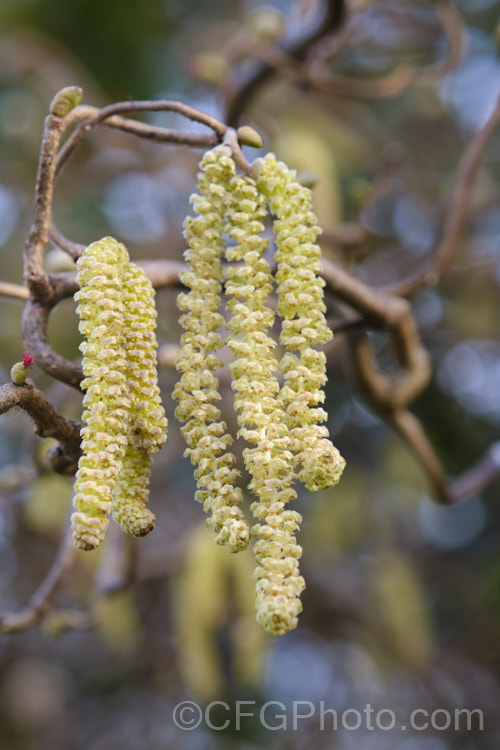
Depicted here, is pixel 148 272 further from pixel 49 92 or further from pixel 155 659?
pixel 155 659

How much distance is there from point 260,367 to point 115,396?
5.3 inches

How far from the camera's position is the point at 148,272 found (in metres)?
0.96

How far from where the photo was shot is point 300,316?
0.69 metres

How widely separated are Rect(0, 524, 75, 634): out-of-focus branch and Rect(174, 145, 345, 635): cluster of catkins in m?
0.80

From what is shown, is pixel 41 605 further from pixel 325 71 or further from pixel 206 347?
pixel 325 71

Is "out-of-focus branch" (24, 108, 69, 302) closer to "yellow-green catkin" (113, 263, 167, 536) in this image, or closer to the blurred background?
"yellow-green catkin" (113, 263, 167, 536)

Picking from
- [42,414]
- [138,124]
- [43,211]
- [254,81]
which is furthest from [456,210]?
[42,414]

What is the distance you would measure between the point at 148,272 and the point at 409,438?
33.2 inches

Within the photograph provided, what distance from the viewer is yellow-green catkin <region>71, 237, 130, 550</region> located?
23.0 inches

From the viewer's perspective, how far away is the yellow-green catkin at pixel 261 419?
2.00 ft

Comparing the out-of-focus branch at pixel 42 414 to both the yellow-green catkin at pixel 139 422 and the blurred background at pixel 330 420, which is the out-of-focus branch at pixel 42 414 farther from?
the blurred background at pixel 330 420

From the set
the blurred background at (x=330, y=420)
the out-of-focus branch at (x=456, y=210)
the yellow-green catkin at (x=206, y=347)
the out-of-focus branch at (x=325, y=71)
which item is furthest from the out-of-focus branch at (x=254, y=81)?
the yellow-green catkin at (x=206, y=347)

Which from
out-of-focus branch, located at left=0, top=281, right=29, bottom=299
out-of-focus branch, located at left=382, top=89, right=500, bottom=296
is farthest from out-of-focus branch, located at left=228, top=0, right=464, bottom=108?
out-of-focus branch, located at left=0, top=281, right=29, bottom=299

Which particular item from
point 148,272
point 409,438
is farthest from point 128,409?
point 409,438
